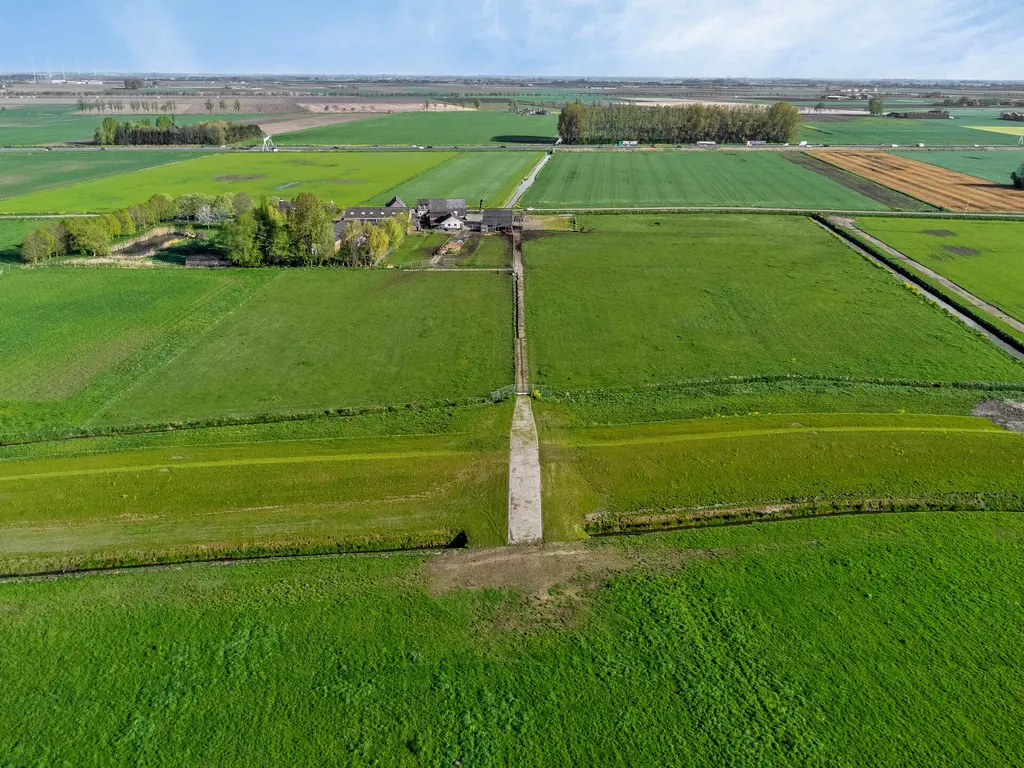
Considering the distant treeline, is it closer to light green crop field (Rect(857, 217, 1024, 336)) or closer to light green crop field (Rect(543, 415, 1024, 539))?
light green crop field (Rect(857, 217, 1024, 336))

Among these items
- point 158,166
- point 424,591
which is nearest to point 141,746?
point 424,591

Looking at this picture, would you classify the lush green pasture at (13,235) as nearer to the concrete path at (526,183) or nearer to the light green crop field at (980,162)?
the concrete path at (526,183)

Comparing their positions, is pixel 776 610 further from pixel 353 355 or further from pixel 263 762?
pixel 353 355

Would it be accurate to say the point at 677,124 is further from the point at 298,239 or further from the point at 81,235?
the point at 81,235

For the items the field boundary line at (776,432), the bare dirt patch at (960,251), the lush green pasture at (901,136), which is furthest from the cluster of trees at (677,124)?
the field boundary line at (776,432)

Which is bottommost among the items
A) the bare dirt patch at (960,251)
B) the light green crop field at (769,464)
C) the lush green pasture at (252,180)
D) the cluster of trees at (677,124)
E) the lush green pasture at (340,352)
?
the light green crop field at (769,464)
